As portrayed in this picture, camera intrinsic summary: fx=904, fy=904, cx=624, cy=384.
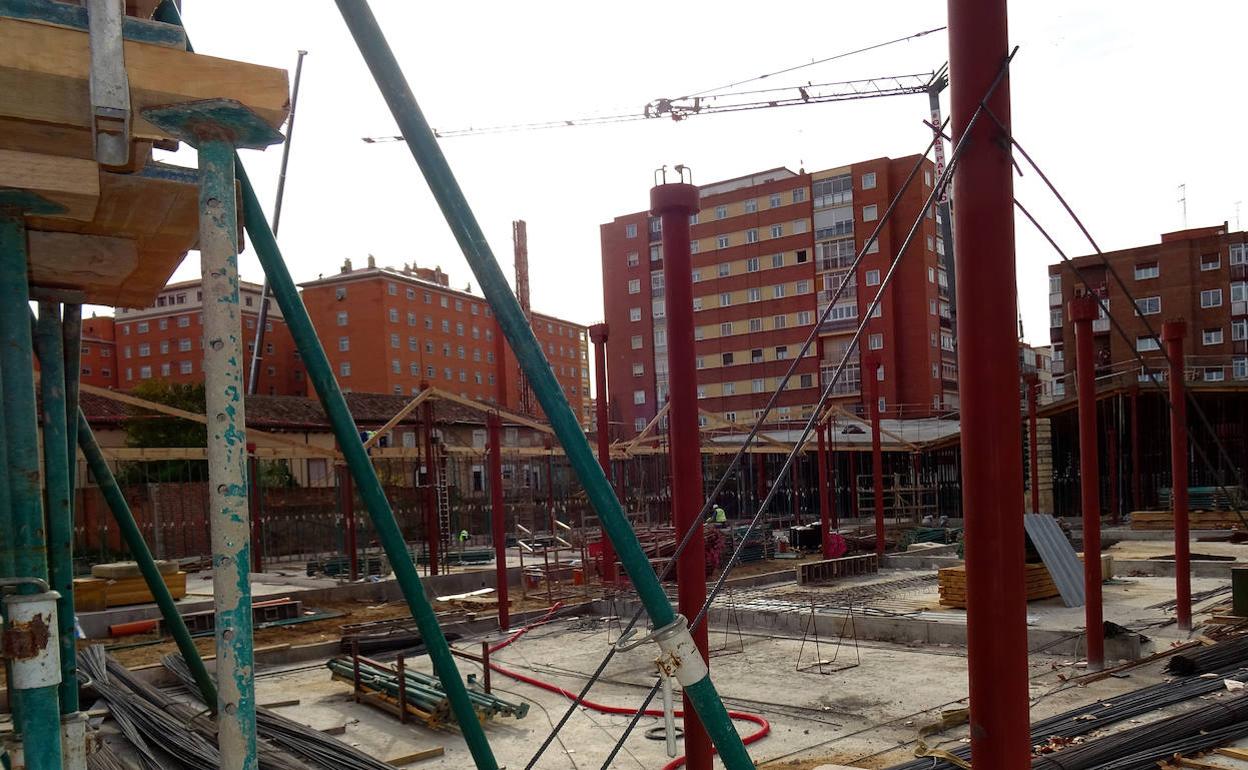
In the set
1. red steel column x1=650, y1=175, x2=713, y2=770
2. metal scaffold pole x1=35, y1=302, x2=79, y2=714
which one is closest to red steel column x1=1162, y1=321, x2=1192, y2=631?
red steel column x1=650, y1=175, x2=713, y2=770

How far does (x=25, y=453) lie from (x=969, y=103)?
12.2ft

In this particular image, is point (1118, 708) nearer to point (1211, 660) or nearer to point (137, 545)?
point (1211, 660)

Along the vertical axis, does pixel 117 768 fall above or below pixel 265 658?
above

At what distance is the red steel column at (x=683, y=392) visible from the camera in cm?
461

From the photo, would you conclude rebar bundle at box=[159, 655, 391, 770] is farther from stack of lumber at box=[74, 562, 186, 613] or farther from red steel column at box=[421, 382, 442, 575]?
red steel column at box=[421, 382, 442, 575]

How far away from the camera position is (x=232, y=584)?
2506 mm

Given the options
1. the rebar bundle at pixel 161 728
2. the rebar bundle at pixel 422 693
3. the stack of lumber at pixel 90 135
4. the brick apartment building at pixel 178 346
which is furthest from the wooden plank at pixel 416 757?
the brick apartment building at pixel 178 346

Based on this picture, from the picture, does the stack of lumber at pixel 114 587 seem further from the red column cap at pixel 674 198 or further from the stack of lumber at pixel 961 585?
the red column cap at pixel 674 198

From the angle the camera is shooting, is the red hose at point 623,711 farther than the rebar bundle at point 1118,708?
Yes

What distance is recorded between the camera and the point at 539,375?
2.64m

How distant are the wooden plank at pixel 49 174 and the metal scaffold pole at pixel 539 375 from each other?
1.11m

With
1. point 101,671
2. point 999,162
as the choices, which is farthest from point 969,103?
point 101,671

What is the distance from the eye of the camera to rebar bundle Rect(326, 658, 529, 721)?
379 inches

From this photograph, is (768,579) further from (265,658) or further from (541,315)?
(541,315)
